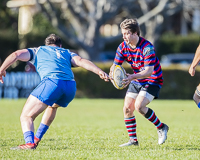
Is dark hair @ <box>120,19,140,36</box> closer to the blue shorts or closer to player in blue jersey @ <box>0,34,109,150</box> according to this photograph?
player in blue jersey @ <box>0,34,109,150</box>

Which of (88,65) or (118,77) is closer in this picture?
(88,65)

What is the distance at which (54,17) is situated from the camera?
951 inches

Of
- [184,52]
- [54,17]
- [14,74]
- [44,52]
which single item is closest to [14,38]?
[54,17]

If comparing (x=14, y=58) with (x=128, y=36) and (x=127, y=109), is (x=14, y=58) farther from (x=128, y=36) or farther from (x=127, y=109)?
(x=127, y=109)

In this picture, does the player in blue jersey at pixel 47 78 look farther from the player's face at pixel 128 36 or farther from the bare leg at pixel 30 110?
the player's face at pixel 128 36

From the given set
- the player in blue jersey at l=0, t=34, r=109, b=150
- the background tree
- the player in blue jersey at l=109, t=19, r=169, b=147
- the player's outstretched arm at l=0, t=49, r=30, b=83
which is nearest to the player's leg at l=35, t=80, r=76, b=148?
the player in blue jersey at l=0, t=34, r=109, b=150

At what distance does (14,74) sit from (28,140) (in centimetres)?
1309

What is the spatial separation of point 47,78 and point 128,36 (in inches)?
53.3

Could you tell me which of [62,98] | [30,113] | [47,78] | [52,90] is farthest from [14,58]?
[62,98]

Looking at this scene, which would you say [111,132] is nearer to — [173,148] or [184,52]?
[173,148]

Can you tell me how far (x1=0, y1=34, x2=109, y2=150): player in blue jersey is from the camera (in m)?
6.19

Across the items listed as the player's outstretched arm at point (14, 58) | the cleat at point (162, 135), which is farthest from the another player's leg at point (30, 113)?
the cleat at point (162, 135)

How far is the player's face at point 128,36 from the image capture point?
6.61 meters

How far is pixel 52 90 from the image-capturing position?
20.4ft
